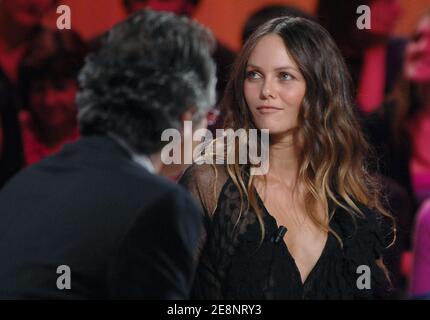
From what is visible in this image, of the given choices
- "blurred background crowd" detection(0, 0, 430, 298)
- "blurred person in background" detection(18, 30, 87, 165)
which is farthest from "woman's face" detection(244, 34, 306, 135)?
"blurred person in background" detection(18, 30, 87, 165)

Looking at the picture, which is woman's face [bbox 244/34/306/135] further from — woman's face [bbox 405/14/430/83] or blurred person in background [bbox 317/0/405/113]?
woman's face [bbox 405/14/430/83]

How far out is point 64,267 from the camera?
3.94 ft

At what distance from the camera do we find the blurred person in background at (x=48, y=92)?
3.12m

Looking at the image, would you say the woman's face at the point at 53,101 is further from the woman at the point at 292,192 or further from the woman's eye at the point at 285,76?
the woman's eye at the point at 285,76

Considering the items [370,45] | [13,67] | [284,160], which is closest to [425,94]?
[370,45]

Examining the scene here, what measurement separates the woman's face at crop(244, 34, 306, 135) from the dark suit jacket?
698mm

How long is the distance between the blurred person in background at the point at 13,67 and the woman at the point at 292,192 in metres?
1.40

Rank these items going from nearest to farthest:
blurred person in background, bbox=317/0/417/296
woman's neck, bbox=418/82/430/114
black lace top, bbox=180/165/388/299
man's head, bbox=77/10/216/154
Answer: man's head, bbox=77/10/216/154 < black lace top, bbox=180/165/388/299 < blurred person in background, bbox=317/0/417/296 < woman's neck, bbox=418/82/430/114

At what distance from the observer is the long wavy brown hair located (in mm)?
1974

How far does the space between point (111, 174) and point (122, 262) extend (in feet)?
0.53

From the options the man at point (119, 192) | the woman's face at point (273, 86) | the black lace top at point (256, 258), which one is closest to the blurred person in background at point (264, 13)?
the woman's face at point (273, 86)

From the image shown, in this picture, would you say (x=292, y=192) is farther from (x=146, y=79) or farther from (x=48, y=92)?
(x=48, y=92)

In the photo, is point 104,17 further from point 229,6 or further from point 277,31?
point 277,31
